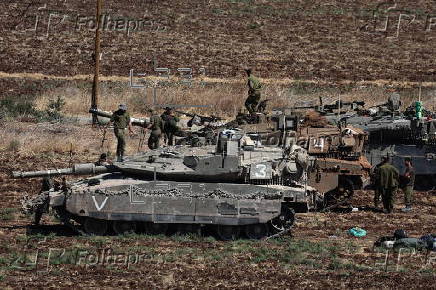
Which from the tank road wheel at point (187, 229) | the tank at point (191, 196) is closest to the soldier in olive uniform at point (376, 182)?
the tank at point (191, 196)

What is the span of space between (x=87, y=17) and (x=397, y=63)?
15673mm

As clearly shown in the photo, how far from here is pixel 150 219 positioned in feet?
82.1

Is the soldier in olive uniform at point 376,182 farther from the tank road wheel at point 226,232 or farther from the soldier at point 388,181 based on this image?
the tank road wheel at point 226,232

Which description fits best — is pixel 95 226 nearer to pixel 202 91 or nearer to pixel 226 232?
pixel 226 232

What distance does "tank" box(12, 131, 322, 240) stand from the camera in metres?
24.9

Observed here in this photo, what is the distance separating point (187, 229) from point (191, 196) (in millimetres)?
871

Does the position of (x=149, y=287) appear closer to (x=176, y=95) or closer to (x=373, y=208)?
(x=373, y=208)

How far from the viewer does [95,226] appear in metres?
25.4

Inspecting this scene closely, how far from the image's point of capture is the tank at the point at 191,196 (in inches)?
981

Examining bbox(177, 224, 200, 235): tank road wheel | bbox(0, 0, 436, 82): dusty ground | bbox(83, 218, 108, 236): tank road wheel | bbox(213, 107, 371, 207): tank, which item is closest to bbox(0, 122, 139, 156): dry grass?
bbox(213, 107, 371, 207): tank

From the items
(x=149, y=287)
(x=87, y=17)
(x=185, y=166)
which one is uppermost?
(x=87, y=17)

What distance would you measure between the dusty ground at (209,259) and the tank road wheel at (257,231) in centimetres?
38

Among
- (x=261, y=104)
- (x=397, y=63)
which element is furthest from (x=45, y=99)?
(x=397, y=63)

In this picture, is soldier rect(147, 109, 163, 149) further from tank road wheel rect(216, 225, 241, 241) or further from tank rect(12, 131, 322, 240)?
tank road wheel rect(216, 225, 241, 241)
